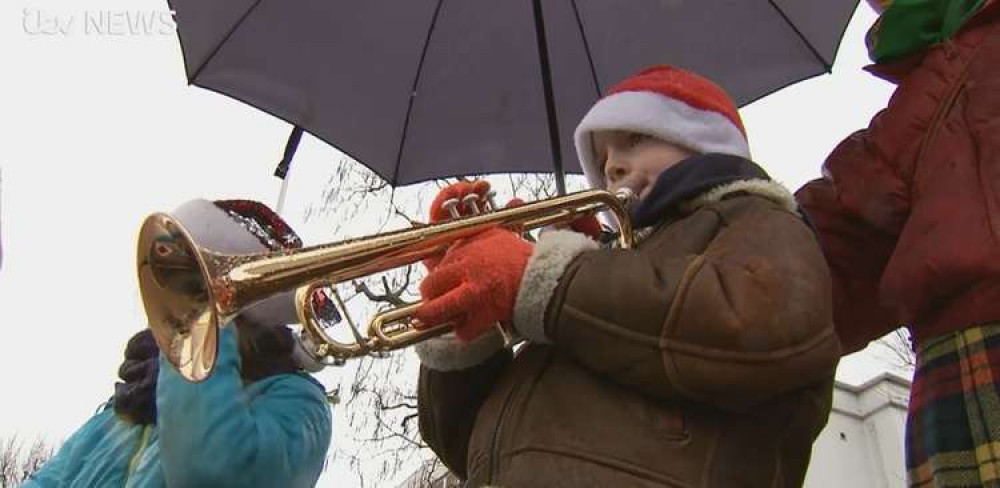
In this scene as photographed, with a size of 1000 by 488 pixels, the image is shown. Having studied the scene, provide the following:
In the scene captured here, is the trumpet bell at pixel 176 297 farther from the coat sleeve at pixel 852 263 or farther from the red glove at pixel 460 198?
the coat sleeve at pixel 852 263

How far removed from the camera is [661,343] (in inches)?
57.9

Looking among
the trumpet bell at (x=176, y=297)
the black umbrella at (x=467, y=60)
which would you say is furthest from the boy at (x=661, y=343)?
the black umbrella at (x=467, y=60)

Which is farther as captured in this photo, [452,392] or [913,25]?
[913,25]

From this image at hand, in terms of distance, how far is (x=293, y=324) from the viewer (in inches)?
95.0

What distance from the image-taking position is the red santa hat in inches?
76.8

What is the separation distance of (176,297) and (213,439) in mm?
339

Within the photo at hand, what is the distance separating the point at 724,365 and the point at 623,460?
0.73ft

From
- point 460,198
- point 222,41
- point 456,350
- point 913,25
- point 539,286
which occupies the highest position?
point 222,41

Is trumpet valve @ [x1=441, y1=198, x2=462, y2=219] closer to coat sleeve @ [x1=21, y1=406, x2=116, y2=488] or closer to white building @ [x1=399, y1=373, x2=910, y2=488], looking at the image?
coat sleeve @ [x1=21, y1=406, x2=116, y2=488]

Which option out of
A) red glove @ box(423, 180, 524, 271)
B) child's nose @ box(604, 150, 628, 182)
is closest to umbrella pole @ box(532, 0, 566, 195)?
child's nose @ box(604, 150, 628, 182)

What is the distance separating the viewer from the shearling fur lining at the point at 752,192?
1728mm

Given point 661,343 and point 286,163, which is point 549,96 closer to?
point 286,163

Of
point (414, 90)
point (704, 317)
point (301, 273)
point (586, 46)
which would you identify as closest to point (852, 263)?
point (704, 317)

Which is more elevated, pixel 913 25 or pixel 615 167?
pixel 913 25
